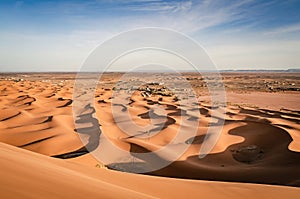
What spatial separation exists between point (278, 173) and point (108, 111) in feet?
37.4

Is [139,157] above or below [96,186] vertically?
below

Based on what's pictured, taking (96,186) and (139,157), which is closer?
(96,186)

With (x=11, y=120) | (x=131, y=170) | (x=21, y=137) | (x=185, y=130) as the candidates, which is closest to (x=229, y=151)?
(x=185, y=130)

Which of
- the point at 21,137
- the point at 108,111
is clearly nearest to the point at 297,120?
the point at 108,111

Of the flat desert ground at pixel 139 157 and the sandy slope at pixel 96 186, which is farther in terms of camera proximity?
the flat desert ground at pixel 139 157

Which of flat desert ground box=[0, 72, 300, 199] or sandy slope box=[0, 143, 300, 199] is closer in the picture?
sandy slope box=[0, 143, 300, 199]

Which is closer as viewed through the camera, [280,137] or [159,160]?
[159,160]

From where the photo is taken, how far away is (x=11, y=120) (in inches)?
540

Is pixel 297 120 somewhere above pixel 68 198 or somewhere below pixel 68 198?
below

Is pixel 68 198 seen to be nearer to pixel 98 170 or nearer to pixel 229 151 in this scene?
pixel 98 170

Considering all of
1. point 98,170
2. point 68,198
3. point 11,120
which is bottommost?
point 11,120

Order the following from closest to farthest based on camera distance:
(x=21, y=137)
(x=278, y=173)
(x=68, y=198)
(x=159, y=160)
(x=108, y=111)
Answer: (x=68, y=198) → (x=278, y=173) → (x=159, y=160) → (x=21, y=137) → (x=108, y=111)

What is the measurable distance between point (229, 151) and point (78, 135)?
5538mm

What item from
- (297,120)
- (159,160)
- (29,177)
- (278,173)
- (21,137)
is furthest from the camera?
(297,120)
